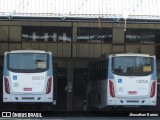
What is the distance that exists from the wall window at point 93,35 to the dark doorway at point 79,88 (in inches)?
97.0

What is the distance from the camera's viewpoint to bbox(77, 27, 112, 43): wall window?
39.0m

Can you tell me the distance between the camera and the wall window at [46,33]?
3869cm

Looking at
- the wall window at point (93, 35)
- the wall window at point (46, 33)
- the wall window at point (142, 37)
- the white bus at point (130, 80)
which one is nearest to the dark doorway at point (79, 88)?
the wall window at point (93, 35)

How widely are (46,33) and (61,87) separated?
13.7ft

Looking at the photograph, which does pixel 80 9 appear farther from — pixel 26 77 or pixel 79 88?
pixel 79 88

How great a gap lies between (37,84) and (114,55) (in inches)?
164

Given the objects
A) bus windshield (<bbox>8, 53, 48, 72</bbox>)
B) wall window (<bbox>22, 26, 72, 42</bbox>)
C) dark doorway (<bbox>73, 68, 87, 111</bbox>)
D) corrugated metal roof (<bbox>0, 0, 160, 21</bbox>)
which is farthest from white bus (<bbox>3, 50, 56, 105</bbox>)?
wall window (<bbox>22, 26, 72, 42</bbox>)

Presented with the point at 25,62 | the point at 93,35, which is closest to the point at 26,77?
the point at 25,62

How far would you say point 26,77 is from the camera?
2652 cm

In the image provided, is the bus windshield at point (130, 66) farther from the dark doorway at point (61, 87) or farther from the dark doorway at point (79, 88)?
the dark doorway at point (61, 87)

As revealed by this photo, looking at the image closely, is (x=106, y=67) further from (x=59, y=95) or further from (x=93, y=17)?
(x=59, y=95)

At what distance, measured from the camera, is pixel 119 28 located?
1531 inches

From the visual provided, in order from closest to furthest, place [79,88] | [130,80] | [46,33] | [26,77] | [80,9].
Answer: [80,9] → [130,80] → [26,77] → [79,88] → [46,33]

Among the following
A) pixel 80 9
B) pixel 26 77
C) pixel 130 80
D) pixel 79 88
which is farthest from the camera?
pixel 79 88
